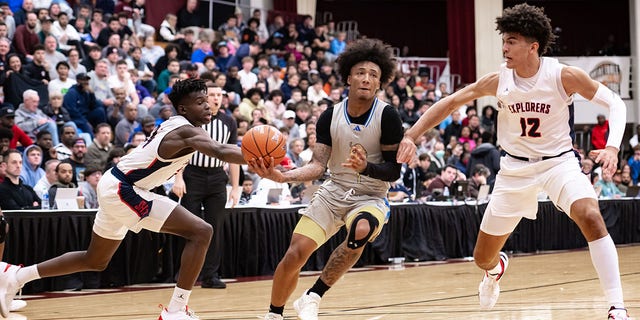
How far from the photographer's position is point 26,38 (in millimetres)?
15828

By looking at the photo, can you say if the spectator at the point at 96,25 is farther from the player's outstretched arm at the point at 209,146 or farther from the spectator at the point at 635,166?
the spectator at the point at 635,166

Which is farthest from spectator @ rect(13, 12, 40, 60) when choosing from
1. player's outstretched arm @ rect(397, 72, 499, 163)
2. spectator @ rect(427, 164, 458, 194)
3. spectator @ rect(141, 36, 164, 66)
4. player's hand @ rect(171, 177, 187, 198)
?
player's outstretched arm @ rect(397, 72, 499, 163)

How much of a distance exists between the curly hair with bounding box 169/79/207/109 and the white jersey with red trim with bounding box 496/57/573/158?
2.31 meters

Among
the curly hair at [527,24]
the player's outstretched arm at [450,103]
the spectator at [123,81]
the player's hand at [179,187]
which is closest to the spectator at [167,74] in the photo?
the spectator at [123,81]

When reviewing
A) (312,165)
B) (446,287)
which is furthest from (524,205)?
(446,287)

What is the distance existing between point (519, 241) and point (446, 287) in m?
6.06

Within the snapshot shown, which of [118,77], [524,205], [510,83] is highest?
[118,77]

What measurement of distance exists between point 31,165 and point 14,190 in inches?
57.6

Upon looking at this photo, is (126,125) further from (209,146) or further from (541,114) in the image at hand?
(541,114)

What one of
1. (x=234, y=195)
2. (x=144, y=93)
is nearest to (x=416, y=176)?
(x=144, y=93)

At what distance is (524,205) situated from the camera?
7008mm

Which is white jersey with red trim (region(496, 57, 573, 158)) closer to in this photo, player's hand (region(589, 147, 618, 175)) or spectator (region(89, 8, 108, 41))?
player's hand (region(589, 147, 618, 175))

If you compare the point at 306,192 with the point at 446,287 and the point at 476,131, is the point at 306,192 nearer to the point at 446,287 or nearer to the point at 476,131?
the point at 446,287

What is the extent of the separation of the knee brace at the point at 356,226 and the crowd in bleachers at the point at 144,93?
425cm
